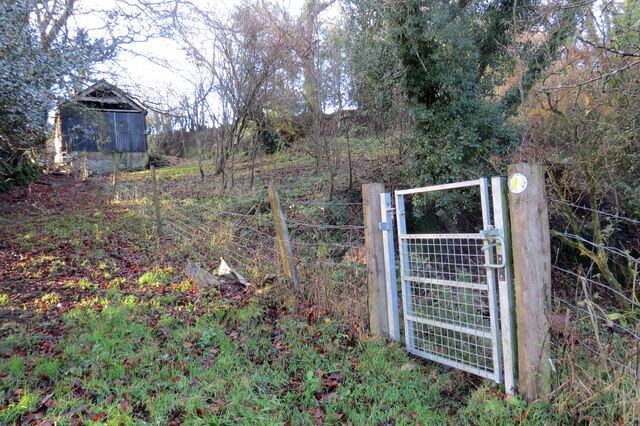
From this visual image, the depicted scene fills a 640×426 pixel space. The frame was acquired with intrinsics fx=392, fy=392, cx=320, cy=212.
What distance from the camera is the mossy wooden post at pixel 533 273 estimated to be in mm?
2791

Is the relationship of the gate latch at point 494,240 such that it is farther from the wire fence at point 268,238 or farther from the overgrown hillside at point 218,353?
the wire fence at point 268,238

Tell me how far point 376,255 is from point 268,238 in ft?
16.3

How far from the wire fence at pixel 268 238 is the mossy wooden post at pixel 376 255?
255 mm

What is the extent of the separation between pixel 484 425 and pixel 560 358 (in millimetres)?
743

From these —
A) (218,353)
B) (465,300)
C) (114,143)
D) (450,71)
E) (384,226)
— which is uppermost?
(114,143)

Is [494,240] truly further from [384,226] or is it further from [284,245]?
[284,245]

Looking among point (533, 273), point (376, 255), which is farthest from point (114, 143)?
point (533, 273)

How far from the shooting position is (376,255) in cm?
402

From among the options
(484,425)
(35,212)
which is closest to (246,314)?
(484,425)

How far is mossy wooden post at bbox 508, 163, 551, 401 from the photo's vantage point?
2791mm

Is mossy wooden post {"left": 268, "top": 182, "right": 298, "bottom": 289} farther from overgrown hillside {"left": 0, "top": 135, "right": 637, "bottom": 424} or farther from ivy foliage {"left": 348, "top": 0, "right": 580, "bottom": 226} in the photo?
ivy foliage {"left": 348, "top": 0, "right": 580, "bottom": 226}

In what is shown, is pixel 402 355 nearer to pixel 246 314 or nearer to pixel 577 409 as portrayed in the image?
pixel 577 409

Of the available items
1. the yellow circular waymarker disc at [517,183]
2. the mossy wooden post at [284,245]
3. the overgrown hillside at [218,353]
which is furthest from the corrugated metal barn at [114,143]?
the yellow circular waymarker disc at [517,183]

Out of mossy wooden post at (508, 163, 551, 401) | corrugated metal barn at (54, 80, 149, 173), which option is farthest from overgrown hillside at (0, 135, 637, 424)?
corrugated metal barn at (54, 80, 149, 173)
